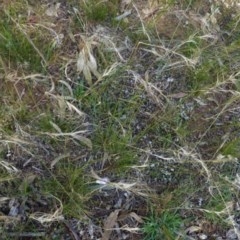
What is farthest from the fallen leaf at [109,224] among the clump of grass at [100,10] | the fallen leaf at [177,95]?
the clump of grass at [100,10]

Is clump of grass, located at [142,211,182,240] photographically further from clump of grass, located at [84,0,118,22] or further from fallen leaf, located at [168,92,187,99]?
clump of grass, located at [84,0,118,22]

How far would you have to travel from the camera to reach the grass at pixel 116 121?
1.51 m

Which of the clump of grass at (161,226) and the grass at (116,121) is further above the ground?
the grass at (116,121)

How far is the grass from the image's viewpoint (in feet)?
4.95

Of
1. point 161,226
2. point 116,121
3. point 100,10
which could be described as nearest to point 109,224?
point 161,226

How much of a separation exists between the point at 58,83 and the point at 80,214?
1.44 ft

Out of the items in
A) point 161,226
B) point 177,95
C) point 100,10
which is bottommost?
point 161,226

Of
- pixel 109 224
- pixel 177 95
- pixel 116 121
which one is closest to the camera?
pixel 109 224

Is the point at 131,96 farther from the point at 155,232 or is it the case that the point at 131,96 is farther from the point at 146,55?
the point at 155,232

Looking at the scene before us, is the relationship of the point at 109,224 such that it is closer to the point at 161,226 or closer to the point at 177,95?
the point at 161,226

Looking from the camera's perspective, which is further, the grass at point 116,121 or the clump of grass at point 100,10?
the clump of grass at point 100,10

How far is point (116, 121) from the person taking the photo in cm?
163

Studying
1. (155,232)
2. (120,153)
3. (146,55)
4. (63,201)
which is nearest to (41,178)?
(63,201)

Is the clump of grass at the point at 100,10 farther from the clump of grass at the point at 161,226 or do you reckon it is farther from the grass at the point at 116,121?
the clump of grass at the point at 161,226
